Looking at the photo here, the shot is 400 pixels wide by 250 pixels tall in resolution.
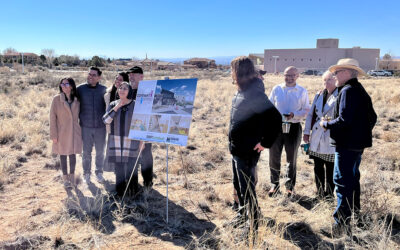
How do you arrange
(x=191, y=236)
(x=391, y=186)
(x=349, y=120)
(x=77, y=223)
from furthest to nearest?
(x=391, y=186)
(x=77, y=223)
(x=191, y=236)
(x=349, y=120)

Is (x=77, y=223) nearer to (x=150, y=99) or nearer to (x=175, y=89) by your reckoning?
(x=150, y=99)

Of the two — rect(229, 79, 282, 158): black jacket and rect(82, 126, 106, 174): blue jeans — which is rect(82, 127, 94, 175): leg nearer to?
rect(82, 126, 106, 174): blue jeans

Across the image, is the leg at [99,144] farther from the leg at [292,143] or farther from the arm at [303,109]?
the arm at [303,109]

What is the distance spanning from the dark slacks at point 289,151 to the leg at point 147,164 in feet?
6.28

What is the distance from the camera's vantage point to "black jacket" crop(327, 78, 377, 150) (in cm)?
→ 295

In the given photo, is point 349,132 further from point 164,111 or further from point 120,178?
point 120,178

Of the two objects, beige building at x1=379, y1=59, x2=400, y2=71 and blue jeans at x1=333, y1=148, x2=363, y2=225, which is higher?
beige building at x1=379, y1=59, x2=400, y2=71

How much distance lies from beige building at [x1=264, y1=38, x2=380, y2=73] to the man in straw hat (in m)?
70.6

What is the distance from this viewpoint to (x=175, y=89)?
3.66 metres

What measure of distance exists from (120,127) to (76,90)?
1.19 m

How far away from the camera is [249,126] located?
120 inches

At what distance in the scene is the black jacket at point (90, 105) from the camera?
15.2 ft

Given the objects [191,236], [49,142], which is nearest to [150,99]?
[191,236]

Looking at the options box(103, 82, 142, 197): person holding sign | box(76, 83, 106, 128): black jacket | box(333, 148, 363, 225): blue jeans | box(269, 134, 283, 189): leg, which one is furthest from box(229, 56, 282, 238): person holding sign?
box(76, 83, 106, 128): black jacket
